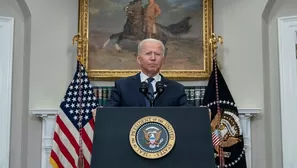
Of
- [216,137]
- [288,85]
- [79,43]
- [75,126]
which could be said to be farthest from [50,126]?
[288,85]

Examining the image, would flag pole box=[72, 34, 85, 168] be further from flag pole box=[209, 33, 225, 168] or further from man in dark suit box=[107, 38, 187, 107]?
man in dark suit box=[107, 38, 187, 107]

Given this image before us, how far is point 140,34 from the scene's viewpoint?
4.43 metres

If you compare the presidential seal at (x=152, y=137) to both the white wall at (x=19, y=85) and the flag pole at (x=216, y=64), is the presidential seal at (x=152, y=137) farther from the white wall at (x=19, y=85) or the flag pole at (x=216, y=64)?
the white wall at (x=19, y=85)

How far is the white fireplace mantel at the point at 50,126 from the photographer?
415cm

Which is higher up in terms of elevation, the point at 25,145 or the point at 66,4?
the point at 66,4

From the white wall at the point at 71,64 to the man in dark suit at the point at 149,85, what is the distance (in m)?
2.21

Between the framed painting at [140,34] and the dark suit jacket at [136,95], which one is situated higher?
the framed painting at [140,34]

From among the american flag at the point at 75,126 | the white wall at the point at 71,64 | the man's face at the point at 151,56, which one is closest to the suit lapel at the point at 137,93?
the man's face at the point at 151,56

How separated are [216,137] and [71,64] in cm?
193

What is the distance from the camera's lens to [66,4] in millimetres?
4457

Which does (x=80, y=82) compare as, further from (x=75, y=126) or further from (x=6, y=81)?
(x=6, y=81)

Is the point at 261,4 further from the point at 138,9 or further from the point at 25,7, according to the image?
the point at 25,7

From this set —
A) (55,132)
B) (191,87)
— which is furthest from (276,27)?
(55,132)

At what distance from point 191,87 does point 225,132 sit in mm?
660
